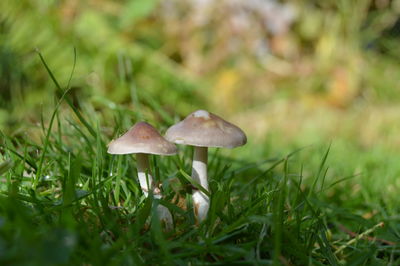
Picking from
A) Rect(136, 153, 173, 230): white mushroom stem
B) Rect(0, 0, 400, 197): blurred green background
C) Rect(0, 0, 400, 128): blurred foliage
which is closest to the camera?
Rect(136, 153, 173, 230): white mushroom stem

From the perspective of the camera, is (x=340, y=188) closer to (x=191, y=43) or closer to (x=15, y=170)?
(x=15, y=170)

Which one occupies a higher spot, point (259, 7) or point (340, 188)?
point (259, 7)

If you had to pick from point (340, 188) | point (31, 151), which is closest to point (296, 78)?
point (340, 188)

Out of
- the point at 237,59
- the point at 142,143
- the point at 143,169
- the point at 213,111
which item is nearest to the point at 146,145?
the point at 142,143

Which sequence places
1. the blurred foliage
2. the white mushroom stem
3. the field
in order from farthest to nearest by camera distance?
the blurred foliage → the white mushroom stem → the field

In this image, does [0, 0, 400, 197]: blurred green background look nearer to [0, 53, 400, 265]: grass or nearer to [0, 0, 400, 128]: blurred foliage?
[0, 0, 400, 128]: blurred foliage

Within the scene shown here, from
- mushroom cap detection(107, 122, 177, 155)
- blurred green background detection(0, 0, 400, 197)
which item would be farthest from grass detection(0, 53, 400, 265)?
blurred green background detection(0, 0, 400, 197)

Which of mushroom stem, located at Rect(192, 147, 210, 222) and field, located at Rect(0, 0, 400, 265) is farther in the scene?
mushroom stem, located at Rect(192, 147, 210, 222)
